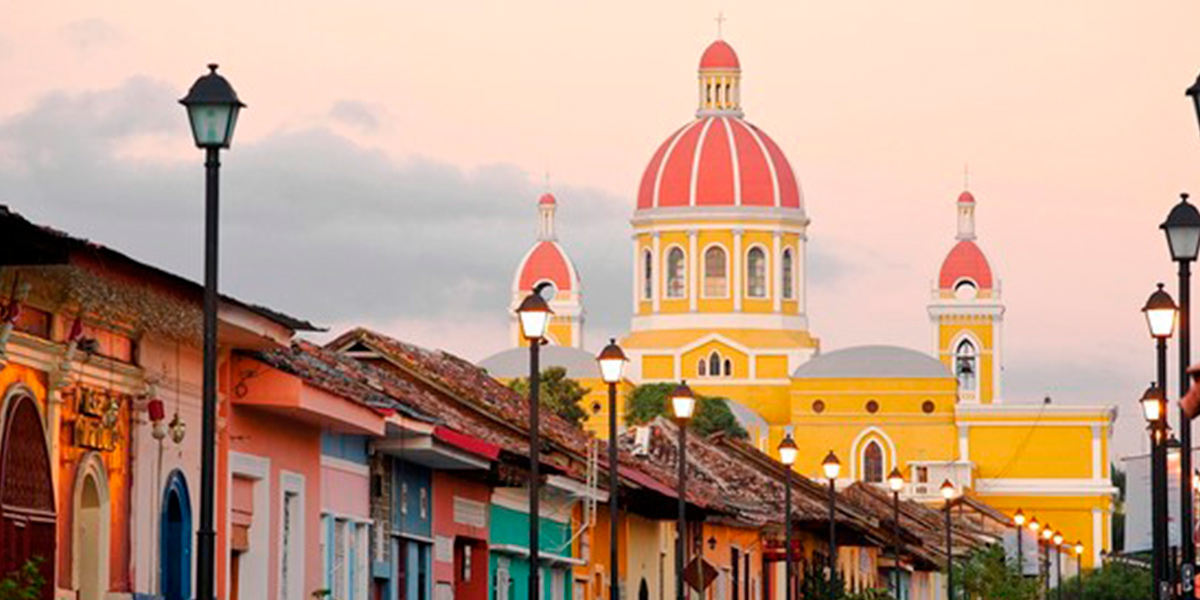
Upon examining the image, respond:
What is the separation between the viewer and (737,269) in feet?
605

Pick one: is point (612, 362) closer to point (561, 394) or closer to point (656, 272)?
point (561, 394)

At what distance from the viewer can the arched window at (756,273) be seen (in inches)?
7274

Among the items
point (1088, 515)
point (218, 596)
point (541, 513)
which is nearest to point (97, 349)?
point (218, 596)

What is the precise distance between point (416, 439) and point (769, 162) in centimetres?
15755

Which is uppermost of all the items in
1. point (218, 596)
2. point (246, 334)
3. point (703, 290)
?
point (703, 290)

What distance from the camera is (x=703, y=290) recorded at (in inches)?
7343

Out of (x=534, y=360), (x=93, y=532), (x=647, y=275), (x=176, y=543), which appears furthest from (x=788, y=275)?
(x=93, y=532)

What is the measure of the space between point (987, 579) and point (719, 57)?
373 ft

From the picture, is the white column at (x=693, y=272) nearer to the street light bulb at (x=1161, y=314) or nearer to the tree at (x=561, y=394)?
the tree at (x=561, y=394)

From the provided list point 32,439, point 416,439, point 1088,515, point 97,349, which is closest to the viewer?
point 32,439

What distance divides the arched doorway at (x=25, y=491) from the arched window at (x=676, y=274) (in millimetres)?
167863

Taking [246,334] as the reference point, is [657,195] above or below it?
above

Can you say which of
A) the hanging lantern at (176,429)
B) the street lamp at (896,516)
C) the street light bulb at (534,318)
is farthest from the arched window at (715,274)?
the hanging lantern at (176,429)

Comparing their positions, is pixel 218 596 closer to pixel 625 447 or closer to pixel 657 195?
pixel 625 447
